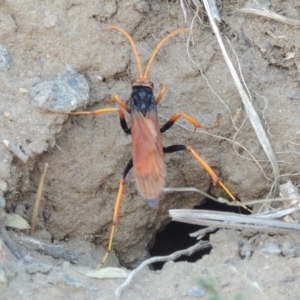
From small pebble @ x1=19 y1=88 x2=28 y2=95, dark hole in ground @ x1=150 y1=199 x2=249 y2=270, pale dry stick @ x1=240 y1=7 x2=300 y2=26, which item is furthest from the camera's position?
dark hole in ground @ x1=150 y1=199 x2=249 y2=270

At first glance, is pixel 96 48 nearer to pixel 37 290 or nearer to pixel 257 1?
pixel 257 1

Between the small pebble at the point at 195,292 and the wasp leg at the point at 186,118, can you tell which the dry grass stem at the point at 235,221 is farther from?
the wasp leg at the point at 186,118

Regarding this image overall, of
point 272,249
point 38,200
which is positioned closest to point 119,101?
point 38,200

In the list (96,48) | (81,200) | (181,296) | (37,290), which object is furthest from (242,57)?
(37,290)

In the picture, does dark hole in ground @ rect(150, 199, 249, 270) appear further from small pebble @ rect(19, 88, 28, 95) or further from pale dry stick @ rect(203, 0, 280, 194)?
small pebble @ rect(19, 88, 28, 95)

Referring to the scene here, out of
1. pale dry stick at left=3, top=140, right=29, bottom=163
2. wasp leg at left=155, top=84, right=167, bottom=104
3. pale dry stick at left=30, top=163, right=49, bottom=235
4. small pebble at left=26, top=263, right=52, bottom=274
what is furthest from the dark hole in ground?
small pebble at left=26, top=263, right=52, bottom=274

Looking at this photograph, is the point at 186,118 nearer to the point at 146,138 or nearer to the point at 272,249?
the point at 146,138
